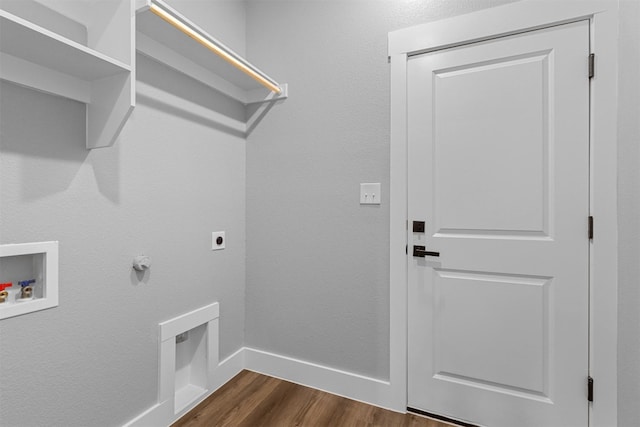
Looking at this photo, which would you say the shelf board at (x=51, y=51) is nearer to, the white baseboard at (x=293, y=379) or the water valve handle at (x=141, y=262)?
the water valve handle at (x=141, y=262)

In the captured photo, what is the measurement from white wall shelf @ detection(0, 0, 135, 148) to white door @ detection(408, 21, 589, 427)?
1327 millimetres

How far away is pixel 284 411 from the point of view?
1.67m

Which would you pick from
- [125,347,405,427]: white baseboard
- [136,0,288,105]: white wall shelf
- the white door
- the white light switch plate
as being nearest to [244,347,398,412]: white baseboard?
[125,347,405,427]: white baseboard

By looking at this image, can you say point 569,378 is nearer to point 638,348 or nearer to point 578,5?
point 638,348

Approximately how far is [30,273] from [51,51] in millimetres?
774

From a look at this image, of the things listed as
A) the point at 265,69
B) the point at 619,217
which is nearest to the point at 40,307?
the point at 265,69

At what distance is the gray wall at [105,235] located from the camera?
3.47ft

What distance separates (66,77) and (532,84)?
195cm

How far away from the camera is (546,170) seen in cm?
142

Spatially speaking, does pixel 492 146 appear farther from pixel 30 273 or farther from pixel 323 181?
pixel 30 273

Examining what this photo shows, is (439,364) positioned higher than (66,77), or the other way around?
(66,77)

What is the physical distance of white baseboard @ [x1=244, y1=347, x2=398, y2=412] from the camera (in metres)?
1.72

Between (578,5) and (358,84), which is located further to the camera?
(358,84)

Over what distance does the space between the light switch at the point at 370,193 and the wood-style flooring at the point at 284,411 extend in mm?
1151
